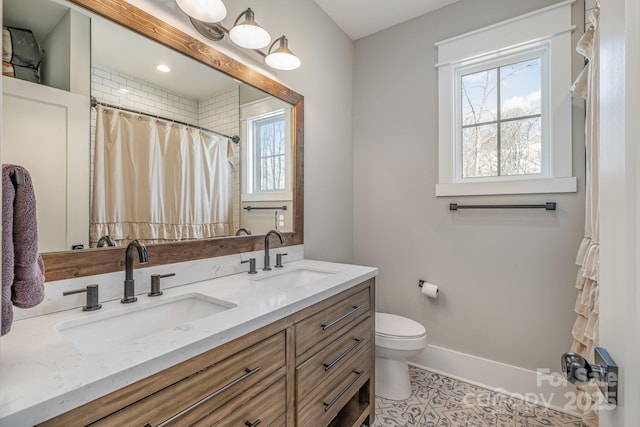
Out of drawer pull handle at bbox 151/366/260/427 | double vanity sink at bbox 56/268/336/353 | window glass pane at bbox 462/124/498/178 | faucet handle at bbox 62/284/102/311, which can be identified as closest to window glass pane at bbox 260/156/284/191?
double vanity sink at bbox 56/268/336/353

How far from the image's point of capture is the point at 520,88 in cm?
202

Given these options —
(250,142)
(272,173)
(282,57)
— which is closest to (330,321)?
(272,173)

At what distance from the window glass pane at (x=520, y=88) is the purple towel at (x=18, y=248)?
8.27 ft

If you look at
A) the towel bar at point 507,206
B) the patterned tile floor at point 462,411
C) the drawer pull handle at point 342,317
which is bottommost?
the patterned tile floor at point 462,411

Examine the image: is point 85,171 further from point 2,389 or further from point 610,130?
point 610,130

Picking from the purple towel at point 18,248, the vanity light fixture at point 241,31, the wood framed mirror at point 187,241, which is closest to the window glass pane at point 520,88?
the wood framed mirror at point 187,241

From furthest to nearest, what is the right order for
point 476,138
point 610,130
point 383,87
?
1. point 383,87
2. point 476,138
3. point 610,130

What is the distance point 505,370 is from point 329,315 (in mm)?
1535

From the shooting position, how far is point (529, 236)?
193 centimetres

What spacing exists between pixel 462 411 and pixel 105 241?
2.14m

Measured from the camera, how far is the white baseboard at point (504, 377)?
183 cm

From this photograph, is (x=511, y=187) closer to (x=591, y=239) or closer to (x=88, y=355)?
(x=591, y=239)

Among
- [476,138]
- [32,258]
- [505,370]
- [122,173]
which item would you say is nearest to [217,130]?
[122,173]

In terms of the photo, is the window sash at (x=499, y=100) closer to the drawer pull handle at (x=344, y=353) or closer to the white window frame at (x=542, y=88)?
the white window frame at (x=542, y=88)
